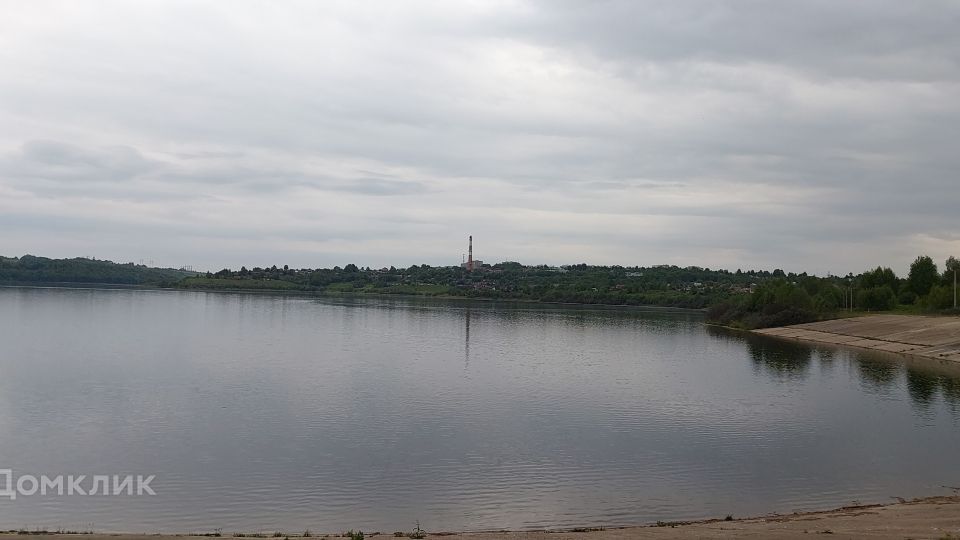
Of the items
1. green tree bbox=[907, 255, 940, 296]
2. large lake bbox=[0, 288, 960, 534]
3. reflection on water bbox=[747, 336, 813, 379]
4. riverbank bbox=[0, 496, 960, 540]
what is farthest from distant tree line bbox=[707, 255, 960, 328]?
riverbank bbox=[0, 496, 960, 540]

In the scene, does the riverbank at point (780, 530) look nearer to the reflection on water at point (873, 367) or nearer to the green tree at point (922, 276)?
the reflection on water at point (873, 367)

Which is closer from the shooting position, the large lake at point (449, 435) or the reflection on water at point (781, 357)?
the large lake at point (449, 435)

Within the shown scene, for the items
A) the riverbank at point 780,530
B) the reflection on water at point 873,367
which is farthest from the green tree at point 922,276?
the riverbank at point 780,530

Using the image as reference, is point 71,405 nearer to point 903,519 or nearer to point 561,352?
point 903,519

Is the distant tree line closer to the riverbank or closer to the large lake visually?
the large lake

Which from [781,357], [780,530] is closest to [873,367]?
[781,357]

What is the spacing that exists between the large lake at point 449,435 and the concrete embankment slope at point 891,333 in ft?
29.6

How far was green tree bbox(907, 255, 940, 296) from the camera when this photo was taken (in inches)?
3607

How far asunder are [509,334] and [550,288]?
111 meters

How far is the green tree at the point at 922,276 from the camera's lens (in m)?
91.6

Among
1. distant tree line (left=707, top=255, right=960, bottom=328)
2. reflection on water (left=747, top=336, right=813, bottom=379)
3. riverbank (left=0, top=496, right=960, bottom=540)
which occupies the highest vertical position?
distant tree line (left=707, top=255, right=960, bottom=328)

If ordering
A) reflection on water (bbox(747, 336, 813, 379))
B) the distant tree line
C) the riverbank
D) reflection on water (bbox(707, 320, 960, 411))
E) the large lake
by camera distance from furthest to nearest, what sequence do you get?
the distant tree line
reflection on water (bbox(747, 336, 813, 379))
reflection on water (bbox(707, 320, 960, 411))
the large lake
the riverbank

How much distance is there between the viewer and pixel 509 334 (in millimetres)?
73625

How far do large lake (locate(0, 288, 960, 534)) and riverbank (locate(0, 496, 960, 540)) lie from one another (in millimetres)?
1414
